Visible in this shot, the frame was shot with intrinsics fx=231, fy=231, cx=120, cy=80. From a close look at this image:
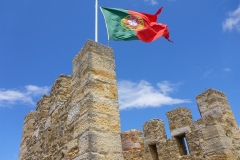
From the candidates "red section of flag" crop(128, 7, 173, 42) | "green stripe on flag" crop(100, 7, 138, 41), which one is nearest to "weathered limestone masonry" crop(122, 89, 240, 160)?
"red section of flag" crop(128, 7, 173, 42)

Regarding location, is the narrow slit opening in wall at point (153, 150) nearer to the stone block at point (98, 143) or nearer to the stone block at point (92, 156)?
the stone block at point (98, 143)

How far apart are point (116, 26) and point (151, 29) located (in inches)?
39.0

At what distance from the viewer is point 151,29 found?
5480 mm

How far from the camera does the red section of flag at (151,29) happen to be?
5.26m

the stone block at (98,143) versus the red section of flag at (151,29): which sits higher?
the red section of flag at (151,29)

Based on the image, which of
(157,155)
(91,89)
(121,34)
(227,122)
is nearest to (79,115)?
(91,89)

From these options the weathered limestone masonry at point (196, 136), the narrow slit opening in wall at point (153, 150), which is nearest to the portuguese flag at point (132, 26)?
the weathered limestone masonry at point (196, 136)

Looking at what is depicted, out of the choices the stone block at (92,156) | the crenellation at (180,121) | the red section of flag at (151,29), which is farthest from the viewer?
the crenellation at (180,121)

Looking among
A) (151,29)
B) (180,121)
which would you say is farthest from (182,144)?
(151,29)

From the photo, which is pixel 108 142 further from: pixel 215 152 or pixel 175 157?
pixel 175 157

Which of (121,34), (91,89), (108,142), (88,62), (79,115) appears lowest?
(108,142)

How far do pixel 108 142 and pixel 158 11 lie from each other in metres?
3.85

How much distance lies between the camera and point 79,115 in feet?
11.2

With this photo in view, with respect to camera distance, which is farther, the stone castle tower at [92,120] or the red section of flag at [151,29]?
the red section of flag at [151,29]
